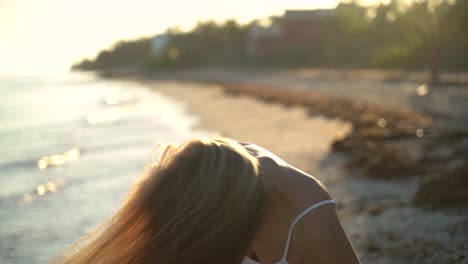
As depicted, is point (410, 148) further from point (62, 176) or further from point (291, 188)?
point (291, 188)

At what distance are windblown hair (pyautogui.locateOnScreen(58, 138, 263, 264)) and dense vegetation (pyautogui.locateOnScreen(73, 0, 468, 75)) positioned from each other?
2051cm

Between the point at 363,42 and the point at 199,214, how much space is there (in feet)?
161

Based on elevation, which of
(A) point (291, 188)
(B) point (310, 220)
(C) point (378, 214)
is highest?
(A) point (291, 188)

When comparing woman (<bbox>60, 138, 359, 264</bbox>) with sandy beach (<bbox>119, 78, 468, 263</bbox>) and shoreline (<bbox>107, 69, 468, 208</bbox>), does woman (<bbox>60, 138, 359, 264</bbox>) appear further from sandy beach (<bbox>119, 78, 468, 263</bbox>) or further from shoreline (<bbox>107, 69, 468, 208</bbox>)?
shoreline (<bbox>107, 69, 468, 208</bbox>)

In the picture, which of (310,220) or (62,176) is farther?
(62,176)

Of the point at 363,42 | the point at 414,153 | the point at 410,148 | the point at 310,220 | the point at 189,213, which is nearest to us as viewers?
the point at 189,213

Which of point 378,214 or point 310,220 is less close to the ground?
point 310,220

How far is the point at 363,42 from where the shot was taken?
160 feet

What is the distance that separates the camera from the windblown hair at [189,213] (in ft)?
5.75

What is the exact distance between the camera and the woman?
5.76 ft

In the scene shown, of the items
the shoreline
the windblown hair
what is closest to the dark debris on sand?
the shoreline

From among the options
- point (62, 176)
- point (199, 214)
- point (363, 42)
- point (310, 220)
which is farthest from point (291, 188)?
point (363, 42)

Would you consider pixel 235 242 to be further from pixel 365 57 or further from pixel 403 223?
pixel 365 57

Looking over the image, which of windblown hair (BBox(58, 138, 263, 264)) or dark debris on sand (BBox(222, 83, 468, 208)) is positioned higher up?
windblown hair (BBox(58, 138, 263, 264))
